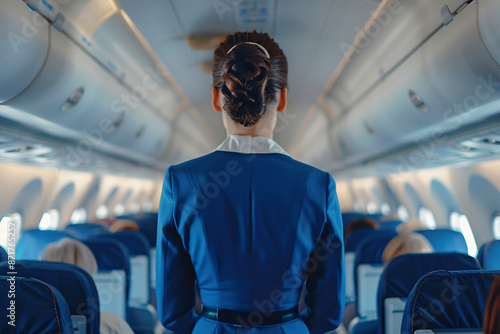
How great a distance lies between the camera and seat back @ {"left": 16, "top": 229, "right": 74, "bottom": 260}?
4.16 metres

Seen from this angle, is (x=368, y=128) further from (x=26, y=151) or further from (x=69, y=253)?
(x=69, y=253)

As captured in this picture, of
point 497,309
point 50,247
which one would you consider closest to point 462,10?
point 497,309

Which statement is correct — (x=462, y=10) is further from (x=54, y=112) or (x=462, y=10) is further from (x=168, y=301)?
(x=54, y=112)

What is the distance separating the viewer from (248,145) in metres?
1.56

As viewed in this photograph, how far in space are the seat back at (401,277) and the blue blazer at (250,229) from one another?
85cm

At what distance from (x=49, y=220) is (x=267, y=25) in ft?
18.7

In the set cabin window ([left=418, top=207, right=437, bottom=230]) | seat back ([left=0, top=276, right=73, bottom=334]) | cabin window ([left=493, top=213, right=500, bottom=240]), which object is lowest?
seat back ([left=0, top=276, right=73, bottom=334])

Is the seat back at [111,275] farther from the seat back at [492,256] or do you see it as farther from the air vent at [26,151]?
the seat back at [492,256]

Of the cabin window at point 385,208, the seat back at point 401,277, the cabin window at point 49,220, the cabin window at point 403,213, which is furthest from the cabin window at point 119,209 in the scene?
the seat back at point 401,277

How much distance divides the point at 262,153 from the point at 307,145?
9.37m

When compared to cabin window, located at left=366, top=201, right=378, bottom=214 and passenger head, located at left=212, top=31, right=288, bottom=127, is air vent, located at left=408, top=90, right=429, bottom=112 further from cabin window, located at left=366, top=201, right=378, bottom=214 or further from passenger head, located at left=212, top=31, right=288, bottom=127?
cabin window, located at left=366, top=201, right=378, bottom=214

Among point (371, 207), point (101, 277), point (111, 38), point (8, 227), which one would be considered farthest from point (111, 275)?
point (371, 207)

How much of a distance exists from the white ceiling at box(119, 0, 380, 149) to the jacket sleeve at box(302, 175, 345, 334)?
2121mm

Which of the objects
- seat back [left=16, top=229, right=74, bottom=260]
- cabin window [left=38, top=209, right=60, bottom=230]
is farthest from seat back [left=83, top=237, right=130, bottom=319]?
cabin window [left=38, top=209, right=60, bottom=230]
